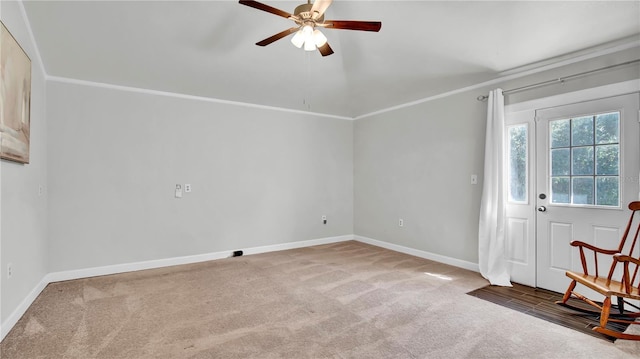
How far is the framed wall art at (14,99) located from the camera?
2.22m

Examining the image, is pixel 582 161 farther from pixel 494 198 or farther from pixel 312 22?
pixel 312 22

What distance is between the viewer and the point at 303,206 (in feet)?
18.5

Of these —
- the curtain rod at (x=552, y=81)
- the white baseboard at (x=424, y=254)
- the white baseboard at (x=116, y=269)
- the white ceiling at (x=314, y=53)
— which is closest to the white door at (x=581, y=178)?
the curtain rod at (x=552, y=81)

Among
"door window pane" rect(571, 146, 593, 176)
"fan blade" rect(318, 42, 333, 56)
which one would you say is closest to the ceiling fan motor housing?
"fan blade" rect(318, 42, 333, 56)

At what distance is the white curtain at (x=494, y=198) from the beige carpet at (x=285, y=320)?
9.8 inches

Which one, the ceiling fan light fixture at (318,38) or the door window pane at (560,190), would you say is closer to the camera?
the ceiling fan light fixture at (318,38)

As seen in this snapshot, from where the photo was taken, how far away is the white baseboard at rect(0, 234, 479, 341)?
273cm

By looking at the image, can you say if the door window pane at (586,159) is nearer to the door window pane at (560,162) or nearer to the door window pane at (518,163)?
the door window pane at (560,162)

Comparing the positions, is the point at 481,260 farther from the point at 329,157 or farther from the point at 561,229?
the point at 329,157

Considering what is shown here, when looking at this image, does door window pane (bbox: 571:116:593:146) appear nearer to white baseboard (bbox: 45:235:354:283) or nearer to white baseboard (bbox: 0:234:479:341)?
white baseboard (bbox: 0:234:479:341)

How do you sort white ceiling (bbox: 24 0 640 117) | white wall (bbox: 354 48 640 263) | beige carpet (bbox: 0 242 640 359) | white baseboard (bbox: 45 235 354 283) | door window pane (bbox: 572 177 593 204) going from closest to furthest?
beige carpet (bbox: 0 242 640 359)
white ceiling (bbox: 24 0 640 117)
door window pane (bbox: 572 177 593 204)
white baseboard (bbox: 45 235 354 283)
white wall (bbox: 354 48 640 263)

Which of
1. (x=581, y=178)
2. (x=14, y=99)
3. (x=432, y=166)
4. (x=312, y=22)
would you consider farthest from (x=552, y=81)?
(x=14, y=99)

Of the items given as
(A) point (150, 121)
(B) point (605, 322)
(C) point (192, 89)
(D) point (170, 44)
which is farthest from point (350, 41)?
(B) point (605, 322)

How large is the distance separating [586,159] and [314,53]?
10.0ft
